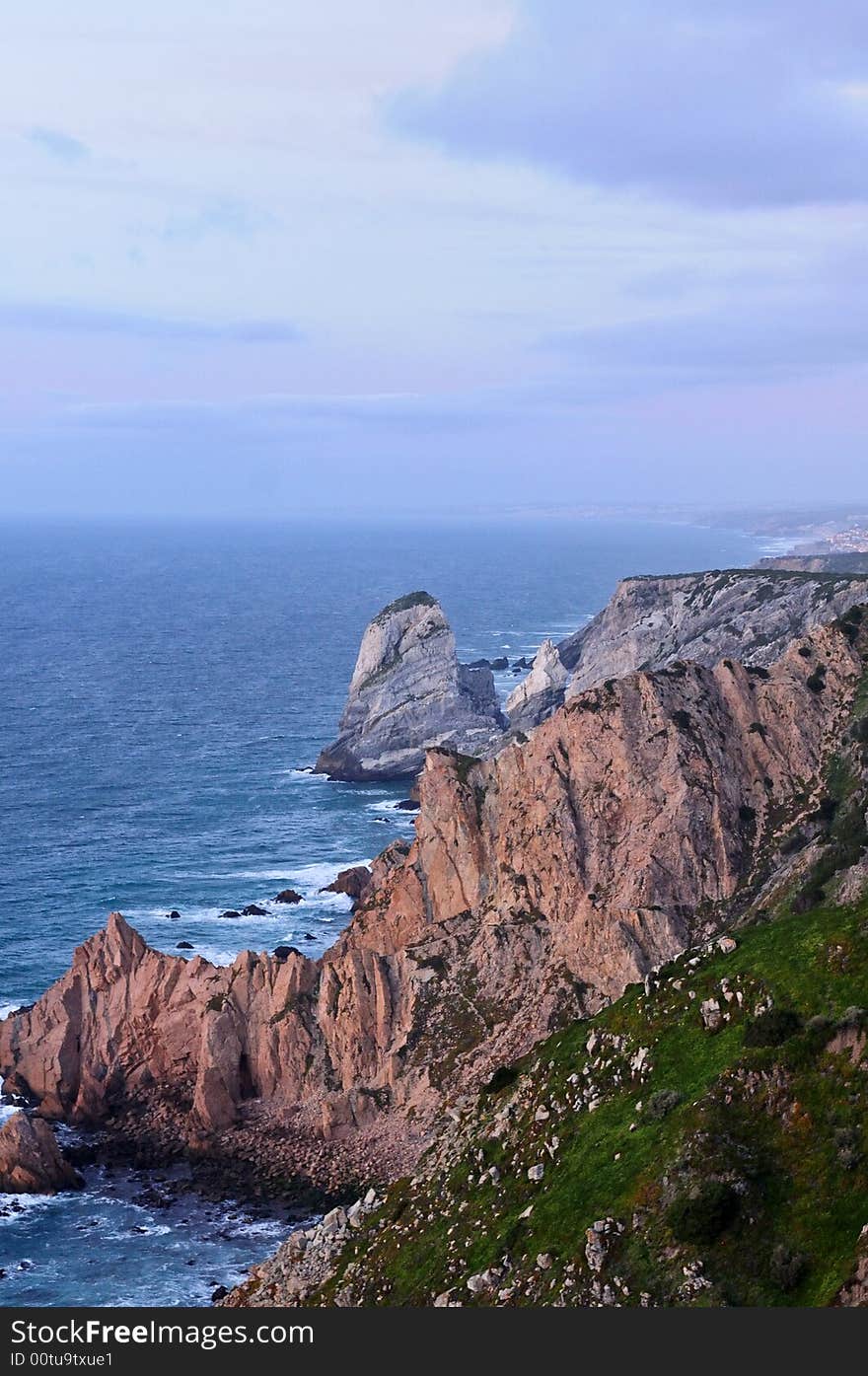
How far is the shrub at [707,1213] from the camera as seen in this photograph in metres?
28.2

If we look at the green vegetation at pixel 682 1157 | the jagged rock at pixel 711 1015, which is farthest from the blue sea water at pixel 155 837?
the jagged rock at pixel 711 1015

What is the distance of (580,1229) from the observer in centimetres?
3123

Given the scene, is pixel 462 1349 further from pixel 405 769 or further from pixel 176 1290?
pixel 405 769

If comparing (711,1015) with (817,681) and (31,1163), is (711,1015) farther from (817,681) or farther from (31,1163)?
(817,681)

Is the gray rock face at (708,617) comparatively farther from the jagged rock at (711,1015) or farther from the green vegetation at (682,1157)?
the jagged rock at (711,1015)

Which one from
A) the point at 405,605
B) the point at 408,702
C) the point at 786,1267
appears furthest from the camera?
the point at 405,605

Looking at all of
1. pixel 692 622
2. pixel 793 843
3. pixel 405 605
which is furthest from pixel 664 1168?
pixel 405 605

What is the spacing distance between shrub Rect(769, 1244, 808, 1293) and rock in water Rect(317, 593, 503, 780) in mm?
102540

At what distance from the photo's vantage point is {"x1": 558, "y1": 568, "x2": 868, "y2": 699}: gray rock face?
386ft

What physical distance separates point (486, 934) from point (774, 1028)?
103ft

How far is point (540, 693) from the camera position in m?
144

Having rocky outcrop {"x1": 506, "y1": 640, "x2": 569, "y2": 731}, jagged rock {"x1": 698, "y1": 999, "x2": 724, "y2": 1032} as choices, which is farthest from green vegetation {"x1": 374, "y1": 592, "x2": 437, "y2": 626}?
jagged rock {"x1": 698, "y1": 999, "x2": 724, "y2": 1032}

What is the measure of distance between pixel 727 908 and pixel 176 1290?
27485 millimetres

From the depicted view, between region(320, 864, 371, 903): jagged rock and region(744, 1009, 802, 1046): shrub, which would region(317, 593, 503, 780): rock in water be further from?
region(744, 1009, 802, 1046): shrub
